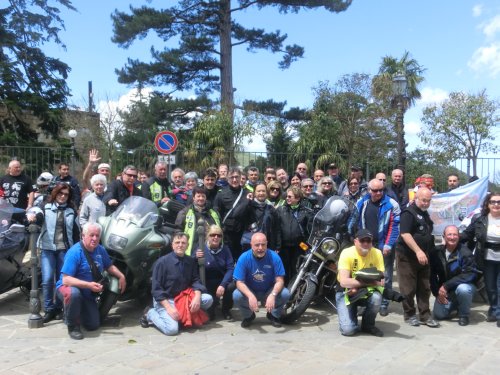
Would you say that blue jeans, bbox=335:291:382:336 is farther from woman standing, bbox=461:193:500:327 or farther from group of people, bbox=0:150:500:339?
woman standing, bbox=461:193:500:327

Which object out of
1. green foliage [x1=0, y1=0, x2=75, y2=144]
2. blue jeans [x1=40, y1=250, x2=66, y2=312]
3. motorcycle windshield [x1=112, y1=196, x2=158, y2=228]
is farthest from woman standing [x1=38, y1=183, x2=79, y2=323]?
green foliage [x1=0, y1=0, x2=75, y2=144]

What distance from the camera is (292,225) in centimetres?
646

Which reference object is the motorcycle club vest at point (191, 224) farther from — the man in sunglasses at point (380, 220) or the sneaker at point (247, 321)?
the man in sunglasses at point (380, 220)

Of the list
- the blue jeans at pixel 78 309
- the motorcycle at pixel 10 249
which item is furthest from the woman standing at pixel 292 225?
the motorcycle at pixel 10 249

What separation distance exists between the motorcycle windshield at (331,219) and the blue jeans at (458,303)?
56.6 inches

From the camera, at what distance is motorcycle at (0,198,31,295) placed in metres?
6.05

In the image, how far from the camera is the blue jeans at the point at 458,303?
5.79 m

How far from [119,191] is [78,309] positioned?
2018 mm

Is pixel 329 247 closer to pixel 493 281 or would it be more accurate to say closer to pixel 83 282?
pixel 493 281

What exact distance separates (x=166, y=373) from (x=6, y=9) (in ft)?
75.5

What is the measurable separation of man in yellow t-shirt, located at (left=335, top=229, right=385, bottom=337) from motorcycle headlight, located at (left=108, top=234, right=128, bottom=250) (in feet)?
7.73

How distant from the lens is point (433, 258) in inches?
243

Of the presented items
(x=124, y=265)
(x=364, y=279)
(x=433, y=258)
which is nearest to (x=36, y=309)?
(x=124, y=265)

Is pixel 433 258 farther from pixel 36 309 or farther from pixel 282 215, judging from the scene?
pixel 36 309
